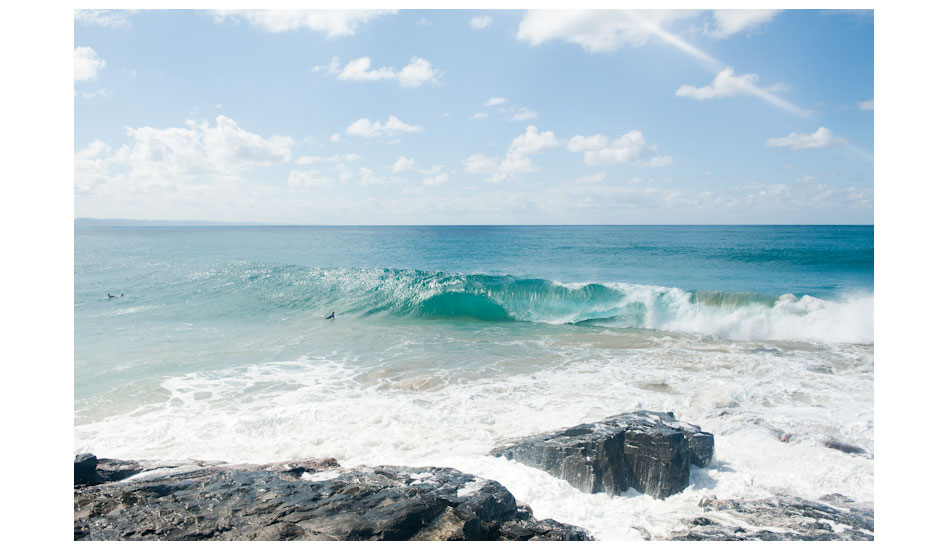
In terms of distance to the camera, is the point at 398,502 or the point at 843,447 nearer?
the point at 398,502

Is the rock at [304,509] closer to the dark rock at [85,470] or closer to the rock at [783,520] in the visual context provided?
the dark rock at [85,470]

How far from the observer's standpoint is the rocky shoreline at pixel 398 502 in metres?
3.17

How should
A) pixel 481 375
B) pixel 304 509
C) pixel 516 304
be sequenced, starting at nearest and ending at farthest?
1. pixel 304 509
2. pixel 481 375
3. pixel 516 304

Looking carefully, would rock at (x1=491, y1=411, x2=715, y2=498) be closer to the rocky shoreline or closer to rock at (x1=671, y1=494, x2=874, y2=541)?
the rocky shoreline

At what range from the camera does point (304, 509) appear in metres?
3.37

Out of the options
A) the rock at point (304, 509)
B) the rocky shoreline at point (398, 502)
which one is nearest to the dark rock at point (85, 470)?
the rocky shoreline at point (398, 502)

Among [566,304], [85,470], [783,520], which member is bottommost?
[783,520]

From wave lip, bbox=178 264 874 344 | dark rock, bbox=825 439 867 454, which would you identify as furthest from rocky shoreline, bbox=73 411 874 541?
wave lip, bbox=178 264 874 344

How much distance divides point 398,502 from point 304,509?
2.23 ft

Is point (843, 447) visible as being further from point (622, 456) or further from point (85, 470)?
point (85, 470)

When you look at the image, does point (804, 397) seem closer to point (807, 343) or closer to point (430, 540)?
point (807, 343)

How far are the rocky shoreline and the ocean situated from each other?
277mm

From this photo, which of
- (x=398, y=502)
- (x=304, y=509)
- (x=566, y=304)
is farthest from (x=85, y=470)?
(x=566, y=304)
